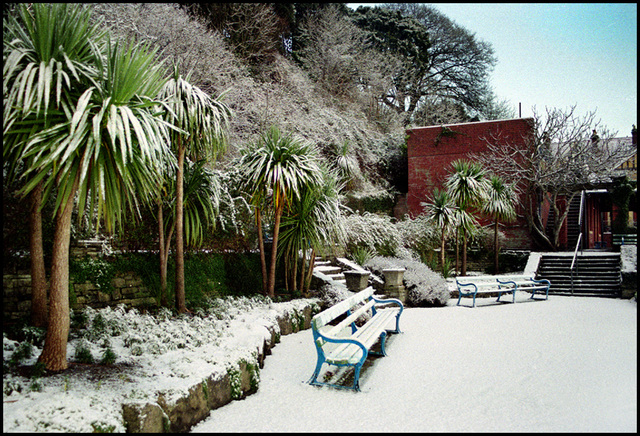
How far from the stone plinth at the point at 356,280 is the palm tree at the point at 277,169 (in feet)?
6.31

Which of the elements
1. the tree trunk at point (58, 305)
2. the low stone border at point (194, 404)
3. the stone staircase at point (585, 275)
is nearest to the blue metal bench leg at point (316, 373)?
the low stone border at point (194, 404)

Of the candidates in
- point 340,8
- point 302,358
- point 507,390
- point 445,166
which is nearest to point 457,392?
point 507,390

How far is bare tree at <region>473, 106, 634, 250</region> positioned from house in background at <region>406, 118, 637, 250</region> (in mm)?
342

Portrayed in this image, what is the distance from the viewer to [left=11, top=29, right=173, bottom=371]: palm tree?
109 inches

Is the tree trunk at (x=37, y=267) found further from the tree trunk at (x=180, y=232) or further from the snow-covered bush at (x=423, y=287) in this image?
the snow-covered bush at (x=423, y=287)

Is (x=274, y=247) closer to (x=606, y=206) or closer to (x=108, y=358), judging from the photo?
(x=108, y=358)

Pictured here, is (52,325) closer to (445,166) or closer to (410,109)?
(445,166)

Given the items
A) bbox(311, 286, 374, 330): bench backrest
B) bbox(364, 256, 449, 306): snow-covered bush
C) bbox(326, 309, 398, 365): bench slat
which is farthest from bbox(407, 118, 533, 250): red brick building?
bbox(326, 309, 398, 365): bench slat

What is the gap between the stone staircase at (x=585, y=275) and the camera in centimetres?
1062

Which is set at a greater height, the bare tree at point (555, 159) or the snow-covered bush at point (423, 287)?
the bare tree at point (555, 159)

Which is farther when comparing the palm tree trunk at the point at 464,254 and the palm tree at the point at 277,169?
the palm tree trunk at the point at 464,254

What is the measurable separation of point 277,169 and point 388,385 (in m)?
3.42

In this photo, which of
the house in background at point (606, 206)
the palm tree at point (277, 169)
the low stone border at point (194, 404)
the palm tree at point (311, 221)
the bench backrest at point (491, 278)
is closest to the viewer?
the low stone border at point (194, 404)

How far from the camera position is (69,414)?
2.37 meters
